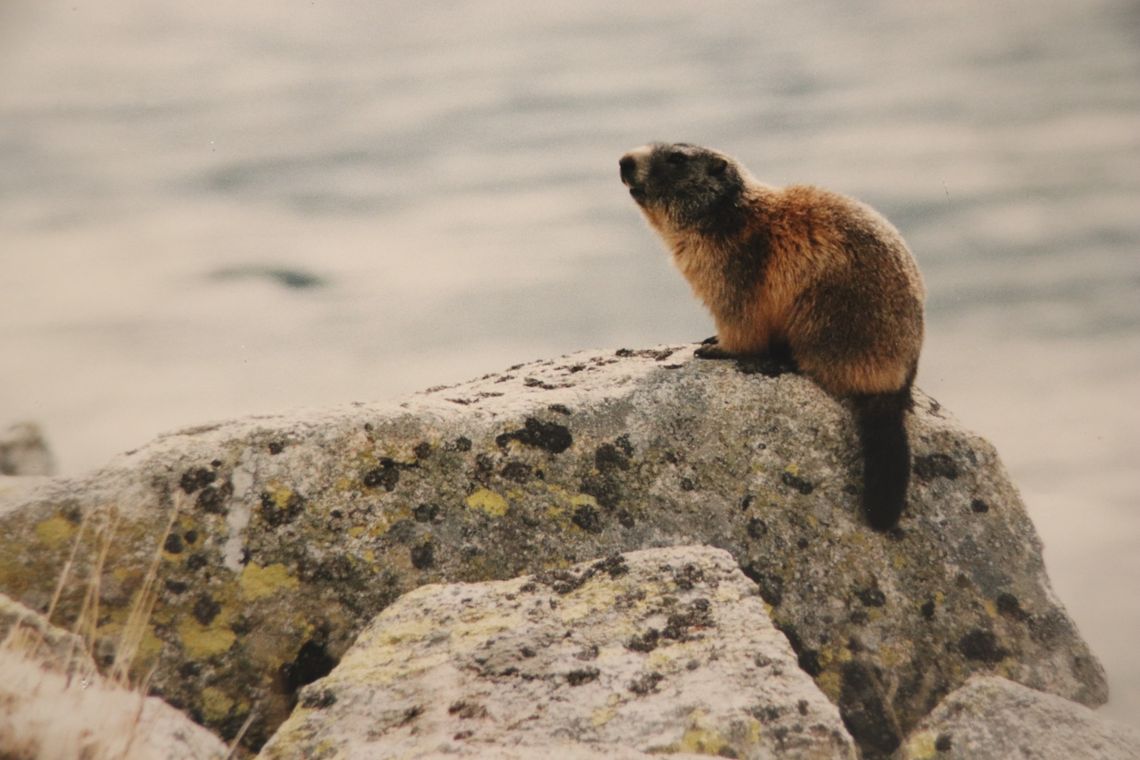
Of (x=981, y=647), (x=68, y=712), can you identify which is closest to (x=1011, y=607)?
(x=981, y=647)

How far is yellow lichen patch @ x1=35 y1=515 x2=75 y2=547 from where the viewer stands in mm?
5895

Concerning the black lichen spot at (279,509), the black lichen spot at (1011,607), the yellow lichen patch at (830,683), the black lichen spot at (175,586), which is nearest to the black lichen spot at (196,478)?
the black lichen spot at (279,509)

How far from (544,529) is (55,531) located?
2.95 meters

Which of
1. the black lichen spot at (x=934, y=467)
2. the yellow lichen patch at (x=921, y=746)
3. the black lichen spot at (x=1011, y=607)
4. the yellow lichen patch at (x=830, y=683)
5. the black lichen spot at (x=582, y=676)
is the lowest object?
the yellow lichen patch at (x=921, y=746)

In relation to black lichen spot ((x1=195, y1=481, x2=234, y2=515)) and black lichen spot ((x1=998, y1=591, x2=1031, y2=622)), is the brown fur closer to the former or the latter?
black lichen spot ((x1=998, y1=591, x2=1031, y2=622))

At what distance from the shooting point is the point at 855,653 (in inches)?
255

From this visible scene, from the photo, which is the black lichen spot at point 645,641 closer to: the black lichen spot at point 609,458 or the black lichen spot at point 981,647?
the black lichen spot at point 609,458

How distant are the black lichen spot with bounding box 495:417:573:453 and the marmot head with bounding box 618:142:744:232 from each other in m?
2.97

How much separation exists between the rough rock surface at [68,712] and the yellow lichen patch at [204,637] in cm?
70

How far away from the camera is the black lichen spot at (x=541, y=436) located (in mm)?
6746

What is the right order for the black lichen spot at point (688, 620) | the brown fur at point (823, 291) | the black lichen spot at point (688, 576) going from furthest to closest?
the brown fur at point (823, 291), the black lichen spot at point (688, 576), the black lichen spot at point (688, 620)

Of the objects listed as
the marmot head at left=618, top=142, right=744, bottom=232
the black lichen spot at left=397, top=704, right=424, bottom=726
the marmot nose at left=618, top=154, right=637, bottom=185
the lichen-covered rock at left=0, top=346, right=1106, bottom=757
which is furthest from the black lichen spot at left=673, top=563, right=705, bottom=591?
the marmot nose at left=618, top=154, right=637, bottom=185

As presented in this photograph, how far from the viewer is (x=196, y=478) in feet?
20.2

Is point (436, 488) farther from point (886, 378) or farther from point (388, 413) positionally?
point (886, 378)
